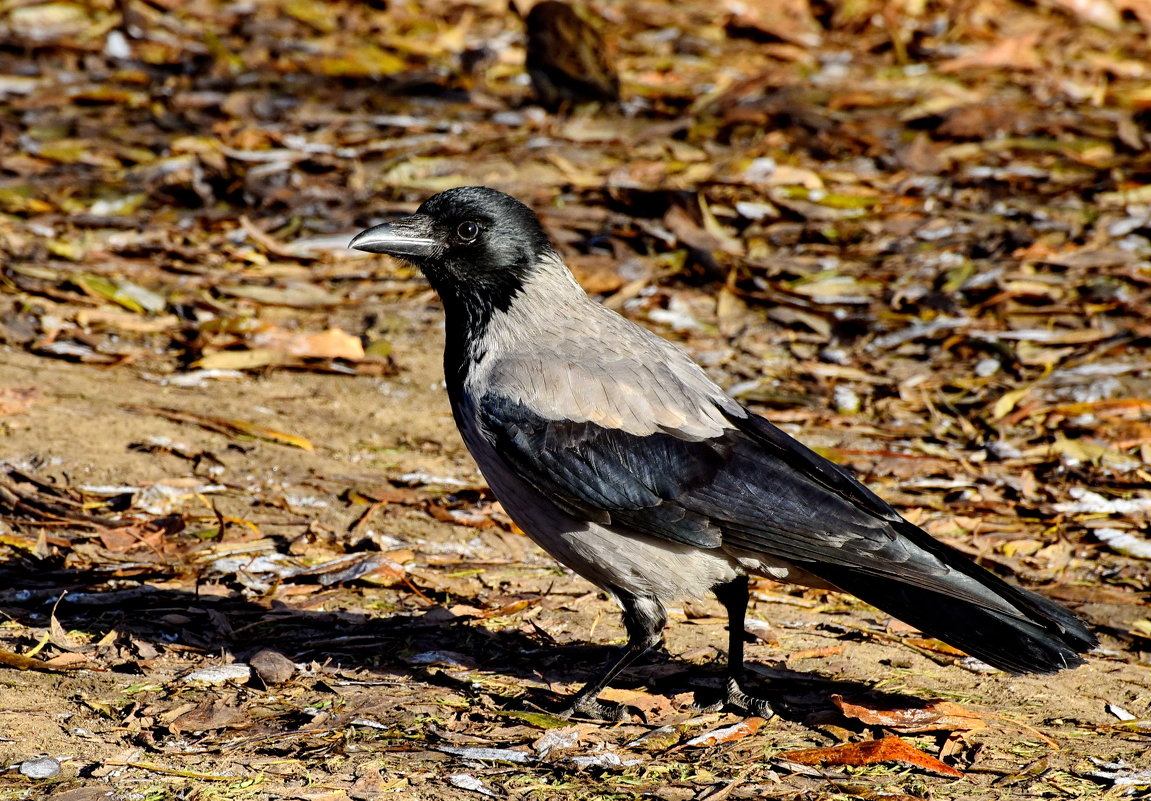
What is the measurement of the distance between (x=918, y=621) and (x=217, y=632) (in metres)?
2.55

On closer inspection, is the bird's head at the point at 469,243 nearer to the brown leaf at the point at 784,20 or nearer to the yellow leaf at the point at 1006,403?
the yellow leaf at the point at 1006,403

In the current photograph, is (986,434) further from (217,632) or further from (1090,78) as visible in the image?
(1090,78)

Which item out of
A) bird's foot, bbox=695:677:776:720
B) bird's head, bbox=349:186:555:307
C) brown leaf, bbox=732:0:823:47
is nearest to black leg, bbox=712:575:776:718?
bird's foot, bbox=695:677:776:720

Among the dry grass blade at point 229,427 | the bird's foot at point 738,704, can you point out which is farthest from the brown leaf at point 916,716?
the dry grass blade at point 229,427

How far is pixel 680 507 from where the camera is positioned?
4578 mm

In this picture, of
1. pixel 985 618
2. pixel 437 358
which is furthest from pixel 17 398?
pixel 985 618

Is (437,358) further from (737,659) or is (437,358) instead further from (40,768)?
(40,768)

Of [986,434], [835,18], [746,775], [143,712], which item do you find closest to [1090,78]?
[835,18]

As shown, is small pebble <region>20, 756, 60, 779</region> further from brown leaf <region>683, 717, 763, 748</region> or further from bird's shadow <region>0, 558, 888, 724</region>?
brown leaf <region>683, 717, 763, 748</region>

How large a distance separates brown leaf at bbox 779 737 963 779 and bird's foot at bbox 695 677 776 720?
32cm

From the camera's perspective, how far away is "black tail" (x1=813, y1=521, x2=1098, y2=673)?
4324mm

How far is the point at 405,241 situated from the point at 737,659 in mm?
2108

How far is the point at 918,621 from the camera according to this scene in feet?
14.7

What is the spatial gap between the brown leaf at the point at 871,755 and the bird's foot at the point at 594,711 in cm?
61
